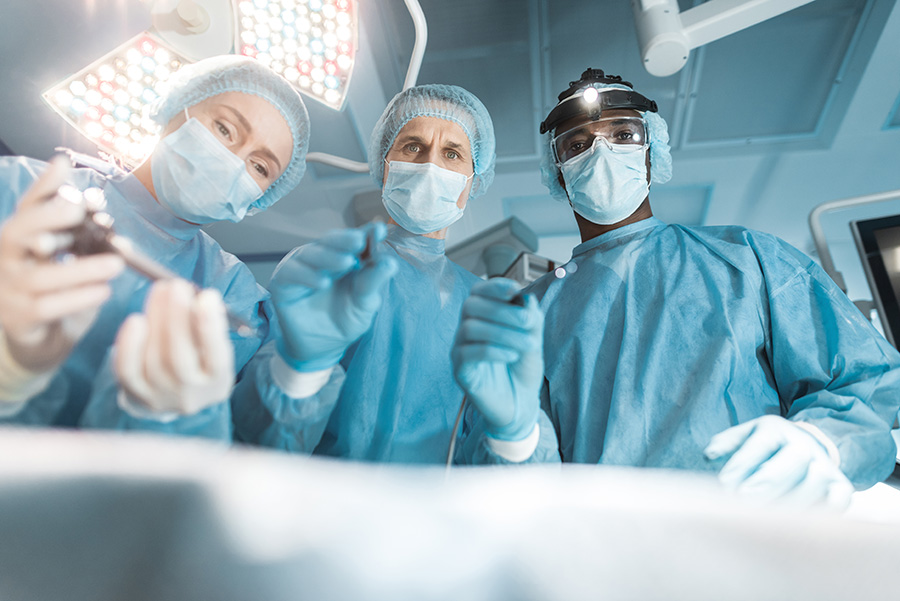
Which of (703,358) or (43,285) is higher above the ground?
(43,285)

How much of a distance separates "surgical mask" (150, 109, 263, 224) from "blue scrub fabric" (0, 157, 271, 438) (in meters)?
0.03

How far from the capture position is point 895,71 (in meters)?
2.52

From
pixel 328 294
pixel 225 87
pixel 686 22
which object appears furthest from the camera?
pixel 686 22

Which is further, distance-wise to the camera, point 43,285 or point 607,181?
point 607,181

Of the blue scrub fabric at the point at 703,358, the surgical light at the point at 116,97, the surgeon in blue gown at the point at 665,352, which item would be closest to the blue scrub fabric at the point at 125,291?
the surgical light at the point at 116,97

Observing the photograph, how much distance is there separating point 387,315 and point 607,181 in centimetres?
72

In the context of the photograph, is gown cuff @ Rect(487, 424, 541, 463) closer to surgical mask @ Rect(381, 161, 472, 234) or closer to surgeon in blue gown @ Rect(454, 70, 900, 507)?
surgeon in blue gown @ Rect(454, 70, 900, 507)

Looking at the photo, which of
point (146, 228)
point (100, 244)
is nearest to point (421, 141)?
point (146, 228)

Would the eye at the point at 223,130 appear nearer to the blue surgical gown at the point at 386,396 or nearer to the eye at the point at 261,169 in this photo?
the eye at the point at 261,169

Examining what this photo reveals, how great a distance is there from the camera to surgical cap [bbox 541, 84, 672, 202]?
4.79ft

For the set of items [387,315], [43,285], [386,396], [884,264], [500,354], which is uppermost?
[43,285]

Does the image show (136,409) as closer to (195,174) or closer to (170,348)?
(170,348)

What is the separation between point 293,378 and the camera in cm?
80

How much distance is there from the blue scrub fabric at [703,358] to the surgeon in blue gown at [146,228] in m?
0.62
